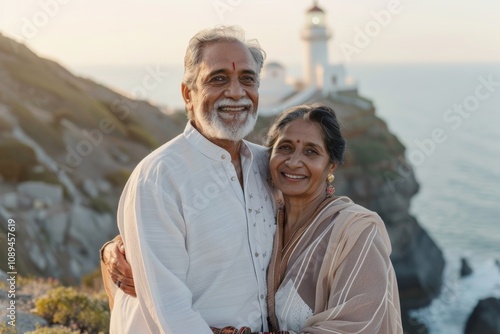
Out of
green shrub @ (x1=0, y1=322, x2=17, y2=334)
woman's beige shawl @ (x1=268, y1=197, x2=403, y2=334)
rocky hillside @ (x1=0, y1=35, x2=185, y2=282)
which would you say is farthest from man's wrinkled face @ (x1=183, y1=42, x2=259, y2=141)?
rocky hillside @ (x1=0, y1=35, x2=185, y2=282)

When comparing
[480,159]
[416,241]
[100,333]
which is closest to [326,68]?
[416,241]

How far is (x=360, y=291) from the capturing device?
3.43m

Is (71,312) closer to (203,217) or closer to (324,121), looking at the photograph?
(203,217)

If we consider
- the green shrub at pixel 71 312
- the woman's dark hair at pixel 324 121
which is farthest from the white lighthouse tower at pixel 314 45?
the woman's dark hair at pixel 324 121

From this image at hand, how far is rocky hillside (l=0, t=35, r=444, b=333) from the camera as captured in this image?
757 inches

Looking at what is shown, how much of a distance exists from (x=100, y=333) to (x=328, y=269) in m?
3.10

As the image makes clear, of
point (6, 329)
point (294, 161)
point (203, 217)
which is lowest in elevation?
point (6, 329)

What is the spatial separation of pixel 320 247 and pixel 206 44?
52.3 inches

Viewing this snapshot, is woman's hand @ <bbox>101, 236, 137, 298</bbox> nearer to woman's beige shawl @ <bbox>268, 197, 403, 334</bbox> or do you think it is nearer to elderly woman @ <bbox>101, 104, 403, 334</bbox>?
elderly woman @ <bbox>101, 104, 403, 334</bbox>

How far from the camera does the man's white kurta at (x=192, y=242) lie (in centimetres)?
338

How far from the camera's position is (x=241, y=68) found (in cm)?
366

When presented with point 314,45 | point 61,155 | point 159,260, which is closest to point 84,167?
point 61,155

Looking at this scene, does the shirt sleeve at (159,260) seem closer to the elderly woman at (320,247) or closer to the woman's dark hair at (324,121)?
the elderly woman at (320,247)

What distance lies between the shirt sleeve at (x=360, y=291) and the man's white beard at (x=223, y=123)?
0.87 meters
